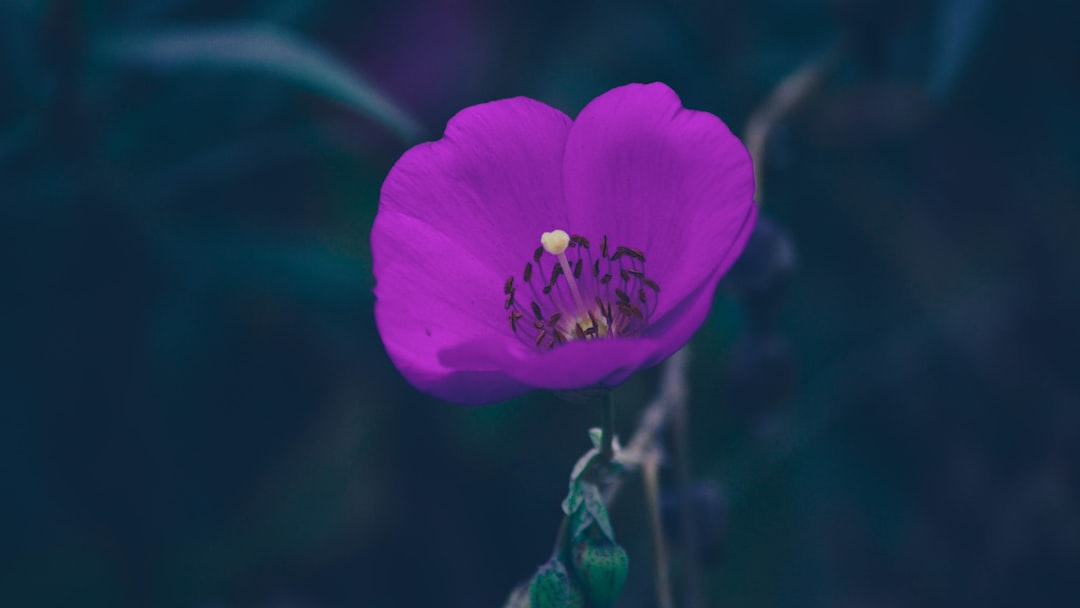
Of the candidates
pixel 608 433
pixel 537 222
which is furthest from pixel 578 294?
pixel 608 433

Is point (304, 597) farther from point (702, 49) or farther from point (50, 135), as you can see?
point (702, 49)

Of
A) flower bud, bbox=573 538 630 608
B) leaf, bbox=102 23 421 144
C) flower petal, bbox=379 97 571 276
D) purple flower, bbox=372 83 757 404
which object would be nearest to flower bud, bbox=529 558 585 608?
flower bud, bbox=573 538 630 608

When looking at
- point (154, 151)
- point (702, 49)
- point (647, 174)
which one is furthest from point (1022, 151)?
point (154, 151)

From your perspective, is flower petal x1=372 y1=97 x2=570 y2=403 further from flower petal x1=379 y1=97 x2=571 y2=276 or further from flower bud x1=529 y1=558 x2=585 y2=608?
flower bud x1=529 y1=558 x2=585 y2=608

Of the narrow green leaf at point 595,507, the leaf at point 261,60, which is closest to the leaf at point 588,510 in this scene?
the narrow green leaf at point 595,507

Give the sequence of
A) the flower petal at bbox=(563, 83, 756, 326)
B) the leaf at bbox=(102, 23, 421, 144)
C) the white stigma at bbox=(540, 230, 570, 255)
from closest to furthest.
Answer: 1. the flower petal at bbox=(563, 83, 756, 326)
2. the white stigma at bbox=(540, 230, 570, 255)
3. the leaf at bbox=(102, 23, 421, 144)

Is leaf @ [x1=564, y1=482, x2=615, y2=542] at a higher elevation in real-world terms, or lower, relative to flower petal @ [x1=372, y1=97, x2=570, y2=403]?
lower
